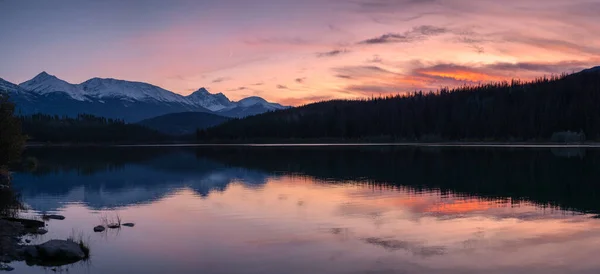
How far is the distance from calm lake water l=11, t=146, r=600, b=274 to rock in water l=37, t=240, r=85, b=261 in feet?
2.14

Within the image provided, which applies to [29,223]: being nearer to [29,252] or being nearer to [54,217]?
[54,217]

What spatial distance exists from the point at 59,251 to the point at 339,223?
1354cm

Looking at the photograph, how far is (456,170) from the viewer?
194 ft

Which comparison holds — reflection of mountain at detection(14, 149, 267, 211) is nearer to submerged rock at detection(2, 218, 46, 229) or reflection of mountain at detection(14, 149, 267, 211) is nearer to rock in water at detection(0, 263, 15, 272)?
submerged rock at detection(2, 218, 46, 229)

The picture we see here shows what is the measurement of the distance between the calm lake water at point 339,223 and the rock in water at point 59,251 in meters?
0.65

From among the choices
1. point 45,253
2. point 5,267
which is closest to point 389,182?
point 45,253

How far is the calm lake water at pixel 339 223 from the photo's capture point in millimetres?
19375

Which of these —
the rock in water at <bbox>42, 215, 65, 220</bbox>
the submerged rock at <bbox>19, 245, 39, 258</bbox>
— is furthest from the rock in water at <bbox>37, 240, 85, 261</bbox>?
the rock in water at <bbox>42, 215, 65, 220</bbox>

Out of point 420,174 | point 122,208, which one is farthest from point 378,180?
point 122,208

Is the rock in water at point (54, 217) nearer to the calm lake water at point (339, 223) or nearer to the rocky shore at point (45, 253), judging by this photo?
the calm lake water at point (339, 223)

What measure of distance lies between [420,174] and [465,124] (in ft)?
459

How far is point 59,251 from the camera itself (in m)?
20.1

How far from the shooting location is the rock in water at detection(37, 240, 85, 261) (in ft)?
65.3

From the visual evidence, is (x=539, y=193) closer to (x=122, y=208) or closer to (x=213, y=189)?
(x=213, y=189)
